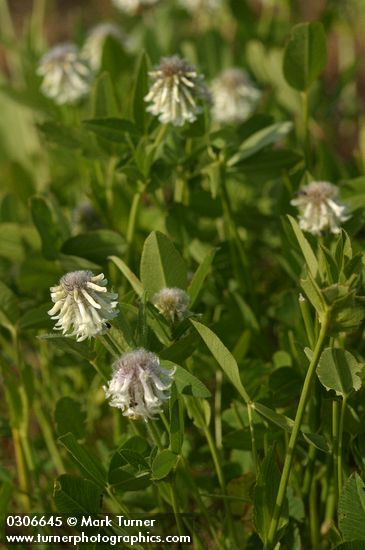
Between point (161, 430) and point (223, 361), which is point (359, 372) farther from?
point (161, 430)

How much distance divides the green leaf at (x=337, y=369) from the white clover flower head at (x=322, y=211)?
308mm

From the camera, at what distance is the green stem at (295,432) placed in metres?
0.87

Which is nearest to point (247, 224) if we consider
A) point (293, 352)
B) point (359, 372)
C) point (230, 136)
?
point (230, 136)

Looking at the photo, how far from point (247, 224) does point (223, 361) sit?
0.66m

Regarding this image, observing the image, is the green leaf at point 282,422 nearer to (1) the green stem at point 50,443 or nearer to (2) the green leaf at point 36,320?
(2) the green leaf at point 36,320

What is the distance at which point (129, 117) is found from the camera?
140 cm

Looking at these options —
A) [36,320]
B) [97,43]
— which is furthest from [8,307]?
[97,43]

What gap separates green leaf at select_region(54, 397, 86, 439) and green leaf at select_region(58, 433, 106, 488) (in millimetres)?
124

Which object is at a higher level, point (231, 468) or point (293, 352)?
point (293, 352)

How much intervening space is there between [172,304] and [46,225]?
1.43ft

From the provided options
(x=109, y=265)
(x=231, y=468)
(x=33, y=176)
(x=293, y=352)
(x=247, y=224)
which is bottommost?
(x=231, y=468)

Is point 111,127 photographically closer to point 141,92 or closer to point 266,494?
point 141,92

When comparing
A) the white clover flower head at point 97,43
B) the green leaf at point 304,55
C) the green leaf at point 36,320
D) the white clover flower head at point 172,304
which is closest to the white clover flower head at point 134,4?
the white clover flower head at point 97,43

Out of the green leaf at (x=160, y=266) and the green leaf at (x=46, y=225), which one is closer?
the green leaf at (x=160, y=266)
